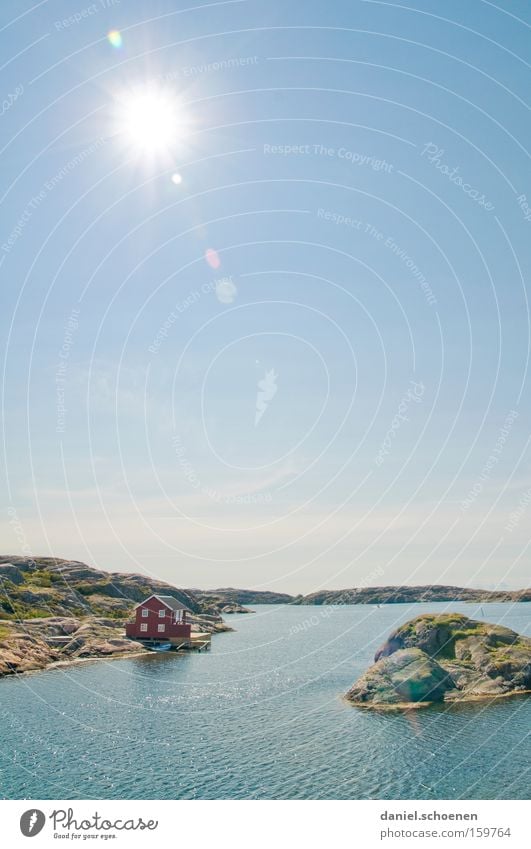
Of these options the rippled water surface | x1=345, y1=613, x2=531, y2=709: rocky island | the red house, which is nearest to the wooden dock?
the red house

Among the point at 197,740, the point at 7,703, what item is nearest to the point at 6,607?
the point at 7,703

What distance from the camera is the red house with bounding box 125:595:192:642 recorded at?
103250mm

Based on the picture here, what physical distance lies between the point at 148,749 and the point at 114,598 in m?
116

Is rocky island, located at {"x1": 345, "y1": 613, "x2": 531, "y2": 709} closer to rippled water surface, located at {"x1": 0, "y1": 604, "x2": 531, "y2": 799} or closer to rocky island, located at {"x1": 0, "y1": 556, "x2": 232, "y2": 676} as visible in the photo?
rippled water surface, located at {"x1": 0, "y1": 604, "x2": 531, "y2": 799}

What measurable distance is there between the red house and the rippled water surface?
105 ft

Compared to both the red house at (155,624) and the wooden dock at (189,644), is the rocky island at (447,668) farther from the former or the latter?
the red house at (155,624)

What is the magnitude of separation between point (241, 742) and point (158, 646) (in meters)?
62.1

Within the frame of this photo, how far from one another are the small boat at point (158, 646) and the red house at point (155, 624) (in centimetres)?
118

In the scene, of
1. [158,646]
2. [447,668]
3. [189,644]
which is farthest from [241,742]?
[189,644]

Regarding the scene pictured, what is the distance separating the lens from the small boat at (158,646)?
9931cm

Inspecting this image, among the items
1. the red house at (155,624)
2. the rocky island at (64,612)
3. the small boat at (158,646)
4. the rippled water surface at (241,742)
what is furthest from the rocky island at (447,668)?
the red house at (155,624)

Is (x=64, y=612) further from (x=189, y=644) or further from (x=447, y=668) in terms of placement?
(x=447, y=668)

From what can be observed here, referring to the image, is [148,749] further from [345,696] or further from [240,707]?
[345,696]

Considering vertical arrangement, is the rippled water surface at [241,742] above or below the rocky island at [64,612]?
below
